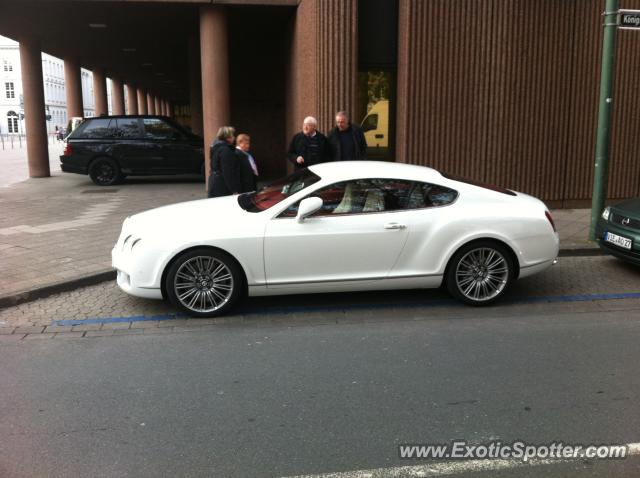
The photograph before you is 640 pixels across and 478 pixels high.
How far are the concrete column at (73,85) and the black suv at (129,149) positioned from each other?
8.23 metres

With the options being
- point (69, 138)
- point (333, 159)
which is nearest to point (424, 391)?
point (333, 159)

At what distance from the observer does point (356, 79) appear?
1077 centimetres

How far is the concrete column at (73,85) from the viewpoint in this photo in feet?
75.0

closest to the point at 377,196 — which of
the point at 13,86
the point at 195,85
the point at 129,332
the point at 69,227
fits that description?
the point at 129,332

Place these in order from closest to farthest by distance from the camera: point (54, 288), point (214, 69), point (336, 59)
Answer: point (54, 288), point (336, 59), point (214, 69)

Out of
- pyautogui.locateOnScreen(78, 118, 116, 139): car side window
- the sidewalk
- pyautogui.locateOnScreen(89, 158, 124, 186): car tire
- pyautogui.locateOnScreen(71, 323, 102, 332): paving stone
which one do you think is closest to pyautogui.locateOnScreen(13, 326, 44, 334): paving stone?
pyautogui.locateOnScreen(71, 323, 102, 332): paving stone

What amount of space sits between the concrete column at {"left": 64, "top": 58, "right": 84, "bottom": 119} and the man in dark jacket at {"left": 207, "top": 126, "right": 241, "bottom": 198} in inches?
681

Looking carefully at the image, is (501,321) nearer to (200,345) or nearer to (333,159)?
(200,345)

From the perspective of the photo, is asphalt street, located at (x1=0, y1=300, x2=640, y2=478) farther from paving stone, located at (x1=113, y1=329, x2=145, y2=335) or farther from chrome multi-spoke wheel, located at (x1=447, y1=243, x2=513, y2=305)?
chrome multi-spoke wheel, located at (x1=447, y1=243, x2=513, y2=305)

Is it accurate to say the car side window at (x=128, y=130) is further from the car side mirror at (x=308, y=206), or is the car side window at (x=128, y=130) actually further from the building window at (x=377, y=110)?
the car side mirror at (x=308, y=206)

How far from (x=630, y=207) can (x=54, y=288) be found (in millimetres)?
6657

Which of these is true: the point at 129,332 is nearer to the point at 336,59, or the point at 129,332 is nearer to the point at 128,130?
the point at 336,59

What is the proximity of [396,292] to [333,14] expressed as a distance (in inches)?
224

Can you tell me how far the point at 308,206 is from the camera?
5.67 m
